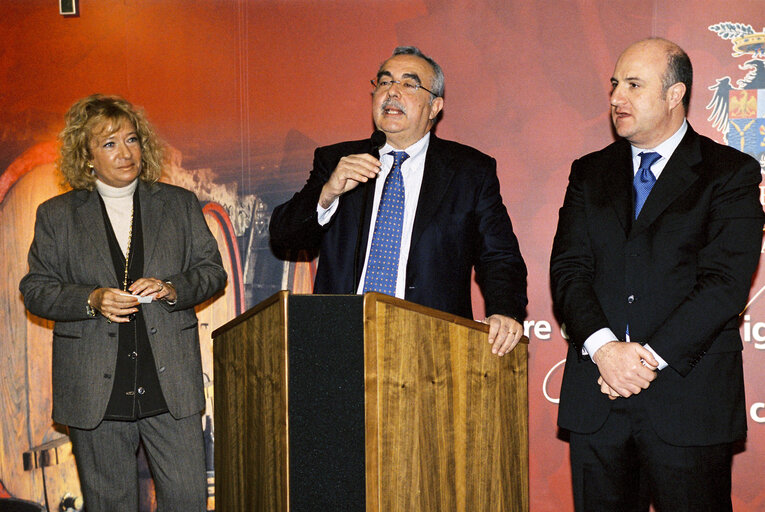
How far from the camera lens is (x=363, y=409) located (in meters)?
1.92

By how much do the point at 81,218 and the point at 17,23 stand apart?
169cm

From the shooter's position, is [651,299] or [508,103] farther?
[508,103]

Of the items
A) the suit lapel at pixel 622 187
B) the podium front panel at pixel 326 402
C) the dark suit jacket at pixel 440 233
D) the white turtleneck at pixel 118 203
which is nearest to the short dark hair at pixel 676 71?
the suit lapel at pixel 622 187

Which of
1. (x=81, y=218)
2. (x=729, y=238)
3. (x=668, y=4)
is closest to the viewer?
(x=729, y=238)

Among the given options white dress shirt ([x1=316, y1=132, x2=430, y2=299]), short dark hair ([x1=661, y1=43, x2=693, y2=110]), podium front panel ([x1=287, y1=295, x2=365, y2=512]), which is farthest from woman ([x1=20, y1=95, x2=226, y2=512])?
short dark hair ([x1=661, y1=43, x2=693, y2=110])

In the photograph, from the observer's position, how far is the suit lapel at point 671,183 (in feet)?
7.97

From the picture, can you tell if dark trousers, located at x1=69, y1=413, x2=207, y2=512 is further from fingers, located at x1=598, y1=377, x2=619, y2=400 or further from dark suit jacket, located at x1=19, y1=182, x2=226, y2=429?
fingers, located at x1=598, y1=377, x2=619, y2=400

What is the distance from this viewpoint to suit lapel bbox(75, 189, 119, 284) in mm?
3008

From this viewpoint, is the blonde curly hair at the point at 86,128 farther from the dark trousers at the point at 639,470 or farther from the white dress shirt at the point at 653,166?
the dark trousers at the point at 639,470

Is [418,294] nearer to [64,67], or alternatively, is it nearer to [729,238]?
[729,238]

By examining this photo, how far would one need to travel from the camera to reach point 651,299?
7.84 feet

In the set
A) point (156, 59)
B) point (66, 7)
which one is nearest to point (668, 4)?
point (156, 59)

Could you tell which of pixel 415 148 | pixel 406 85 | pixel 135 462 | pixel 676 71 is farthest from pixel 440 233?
pixel 135 462

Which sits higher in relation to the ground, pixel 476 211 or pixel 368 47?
pixel 368 47
